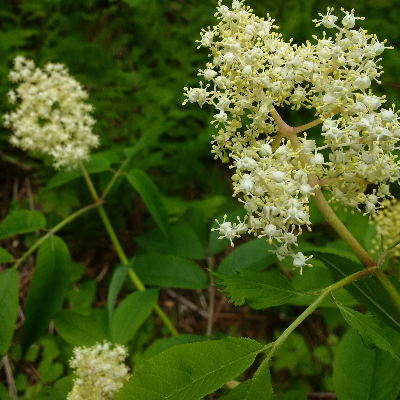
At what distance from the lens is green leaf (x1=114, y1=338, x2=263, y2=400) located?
43.7 inches

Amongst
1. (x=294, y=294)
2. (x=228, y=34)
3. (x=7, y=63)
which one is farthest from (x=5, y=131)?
(x=294, y=294)

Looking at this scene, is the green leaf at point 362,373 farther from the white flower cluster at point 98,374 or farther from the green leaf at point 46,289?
the green leaf at point 46,289

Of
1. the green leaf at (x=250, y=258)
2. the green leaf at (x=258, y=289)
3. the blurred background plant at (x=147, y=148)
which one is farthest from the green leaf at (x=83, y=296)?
the green leaf at (x=258, y=289)

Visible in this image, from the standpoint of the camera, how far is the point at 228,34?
5.05 ft

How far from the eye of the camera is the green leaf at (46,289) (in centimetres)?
213

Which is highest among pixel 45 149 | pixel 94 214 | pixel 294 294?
pixel 45 149

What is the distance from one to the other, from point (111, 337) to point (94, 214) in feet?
5.42

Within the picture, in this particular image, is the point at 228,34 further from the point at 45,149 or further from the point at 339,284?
the point at 45,149

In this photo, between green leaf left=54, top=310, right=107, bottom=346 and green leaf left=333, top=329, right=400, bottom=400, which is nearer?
green leaf left=333, top=329, right=400, bottom=400

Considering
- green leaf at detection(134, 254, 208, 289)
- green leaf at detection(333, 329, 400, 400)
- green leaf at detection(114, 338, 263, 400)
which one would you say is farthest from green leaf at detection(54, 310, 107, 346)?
green leaf at detection(333, 329, 400, 400)

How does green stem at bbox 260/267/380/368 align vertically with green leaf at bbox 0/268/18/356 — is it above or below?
above

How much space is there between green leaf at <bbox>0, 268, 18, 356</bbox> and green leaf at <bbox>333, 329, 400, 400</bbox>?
5.13 feet

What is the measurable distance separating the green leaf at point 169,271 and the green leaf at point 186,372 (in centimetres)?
107

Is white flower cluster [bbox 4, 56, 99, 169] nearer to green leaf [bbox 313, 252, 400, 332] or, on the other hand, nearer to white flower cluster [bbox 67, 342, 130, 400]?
white flower cluster [bbox 67, 342, 130, 400]
